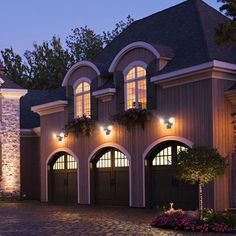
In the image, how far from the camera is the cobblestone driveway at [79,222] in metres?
15.5

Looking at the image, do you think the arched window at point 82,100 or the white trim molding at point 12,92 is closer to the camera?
the arched window at point 82,100

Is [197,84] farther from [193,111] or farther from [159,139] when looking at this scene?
[159,139]

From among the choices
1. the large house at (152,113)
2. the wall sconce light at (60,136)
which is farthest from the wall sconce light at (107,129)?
the wall sconce light at (60,136)

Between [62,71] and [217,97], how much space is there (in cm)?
3259

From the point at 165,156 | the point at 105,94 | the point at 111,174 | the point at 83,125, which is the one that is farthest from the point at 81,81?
the point at 165,156

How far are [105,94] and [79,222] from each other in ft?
27.6

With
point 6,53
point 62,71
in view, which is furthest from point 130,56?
point 6,53

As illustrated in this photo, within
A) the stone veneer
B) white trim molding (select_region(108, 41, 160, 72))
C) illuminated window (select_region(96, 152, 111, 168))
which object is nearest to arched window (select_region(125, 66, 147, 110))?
white trim molding (select_region(108, 41, 160, 72))

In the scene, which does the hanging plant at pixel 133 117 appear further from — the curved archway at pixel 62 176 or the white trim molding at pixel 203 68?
the curved archway at pixel 62 176

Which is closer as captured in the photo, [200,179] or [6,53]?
[200,179]

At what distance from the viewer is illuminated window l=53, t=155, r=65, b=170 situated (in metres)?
29.0

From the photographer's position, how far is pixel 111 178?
84.8 ft

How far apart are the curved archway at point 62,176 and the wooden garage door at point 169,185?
524cm

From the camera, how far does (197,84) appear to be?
21250 mm
